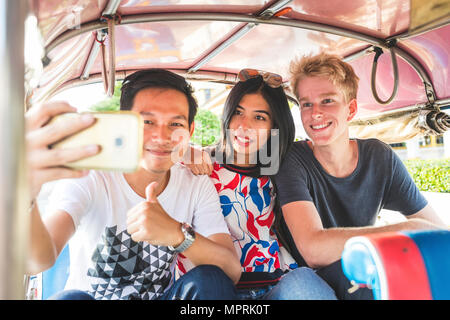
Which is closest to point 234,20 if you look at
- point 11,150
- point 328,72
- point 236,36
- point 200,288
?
point 236,36

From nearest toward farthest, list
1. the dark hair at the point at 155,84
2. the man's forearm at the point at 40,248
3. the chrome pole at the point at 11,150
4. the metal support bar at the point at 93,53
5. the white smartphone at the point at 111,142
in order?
the chrome pole at the point at 11,150, the white smartphone at the point at 111,142, the man's forearm at the point at 40,248, the dark hair at the point at 155,84, the metal support bar at the point at 93,53

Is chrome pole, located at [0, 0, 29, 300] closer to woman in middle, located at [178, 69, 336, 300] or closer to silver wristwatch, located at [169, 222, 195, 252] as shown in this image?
silver wristwatch, located at [169, 222, 195, 252]

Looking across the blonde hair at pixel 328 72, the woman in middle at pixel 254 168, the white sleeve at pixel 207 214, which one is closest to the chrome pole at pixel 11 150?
the white sleeve at pixel 207 214

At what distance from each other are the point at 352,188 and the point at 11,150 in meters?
1.57

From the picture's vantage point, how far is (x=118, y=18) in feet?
5.22

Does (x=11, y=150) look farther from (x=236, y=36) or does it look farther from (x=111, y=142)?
(x=236, y=36)

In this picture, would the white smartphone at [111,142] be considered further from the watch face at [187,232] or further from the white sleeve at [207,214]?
the white sleeve at [207,214]

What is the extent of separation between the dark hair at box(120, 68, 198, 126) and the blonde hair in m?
0.67

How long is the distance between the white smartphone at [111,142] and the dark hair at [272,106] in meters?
1.14

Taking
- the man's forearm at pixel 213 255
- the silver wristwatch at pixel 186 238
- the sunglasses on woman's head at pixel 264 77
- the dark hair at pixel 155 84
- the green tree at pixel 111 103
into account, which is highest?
the sunglasses on woman's head at pixel 264 77

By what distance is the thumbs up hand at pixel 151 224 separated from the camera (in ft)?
3.72

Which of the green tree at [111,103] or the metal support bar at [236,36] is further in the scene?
the metal support bar at [236,36]
